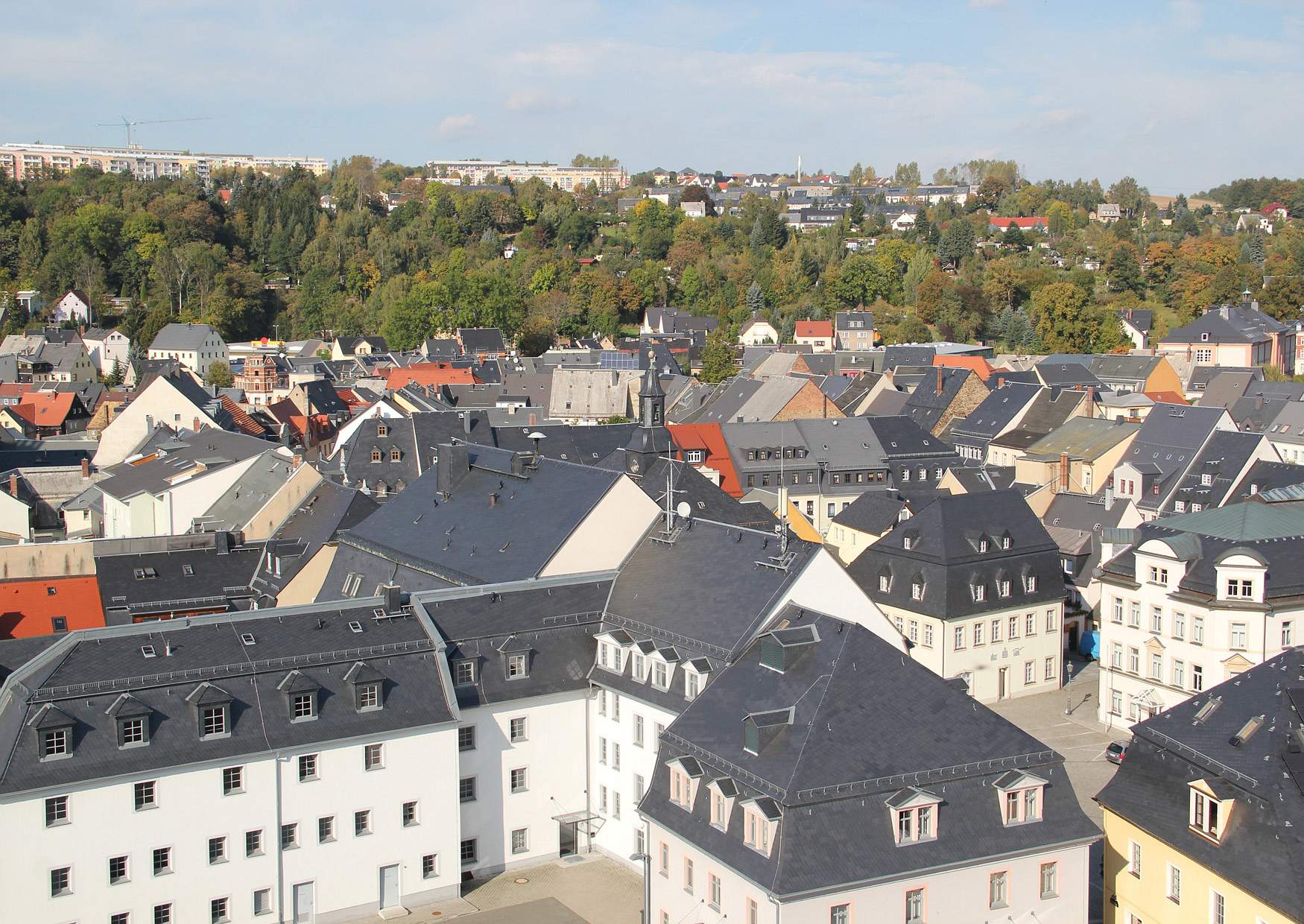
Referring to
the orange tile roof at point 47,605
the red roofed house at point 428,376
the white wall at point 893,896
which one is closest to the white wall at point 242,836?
the white wall at point 893,896

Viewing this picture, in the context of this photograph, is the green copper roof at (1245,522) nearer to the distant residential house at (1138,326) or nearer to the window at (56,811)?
the window at (56,811)

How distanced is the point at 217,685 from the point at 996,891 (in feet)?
51.5

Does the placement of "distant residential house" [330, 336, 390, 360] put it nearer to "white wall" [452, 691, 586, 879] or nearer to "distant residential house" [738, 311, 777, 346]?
"distant residential house" [738, 311, 777, 346]

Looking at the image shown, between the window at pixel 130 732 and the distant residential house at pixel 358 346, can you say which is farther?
the distant residential house at pixel 358 346

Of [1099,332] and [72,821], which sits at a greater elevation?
[1099,332]

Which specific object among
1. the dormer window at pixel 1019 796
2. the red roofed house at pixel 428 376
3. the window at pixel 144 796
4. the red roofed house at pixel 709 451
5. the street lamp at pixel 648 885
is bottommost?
the street lamp at pixel 648 885

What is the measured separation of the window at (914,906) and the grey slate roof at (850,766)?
51 cm

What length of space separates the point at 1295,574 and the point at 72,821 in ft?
103

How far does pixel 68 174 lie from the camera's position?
187250 mm

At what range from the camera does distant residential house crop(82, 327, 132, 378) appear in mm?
135000

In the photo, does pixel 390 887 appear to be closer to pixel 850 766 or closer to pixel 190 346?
pixel 850 766

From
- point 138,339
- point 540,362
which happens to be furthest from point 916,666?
point 138,339

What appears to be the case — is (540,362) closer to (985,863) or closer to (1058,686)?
(1058,686)

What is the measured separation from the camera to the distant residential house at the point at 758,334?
136 meters
